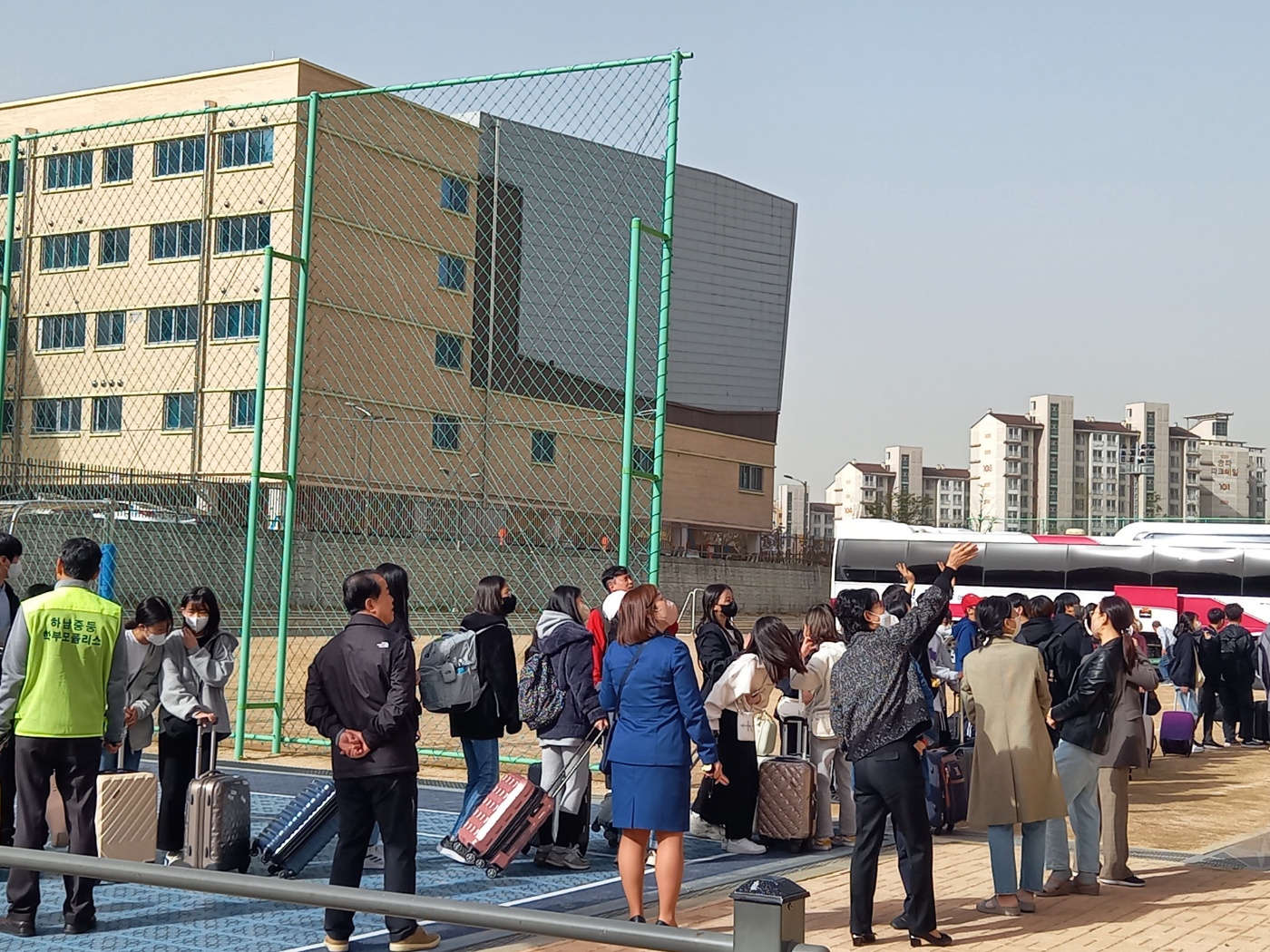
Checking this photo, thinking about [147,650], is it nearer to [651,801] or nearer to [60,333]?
[651,801]

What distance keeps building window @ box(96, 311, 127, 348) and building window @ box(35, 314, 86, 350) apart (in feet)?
1.75

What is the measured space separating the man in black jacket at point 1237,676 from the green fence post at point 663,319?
11.0 metres

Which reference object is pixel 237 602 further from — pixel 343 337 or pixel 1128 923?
pixel 1128 923

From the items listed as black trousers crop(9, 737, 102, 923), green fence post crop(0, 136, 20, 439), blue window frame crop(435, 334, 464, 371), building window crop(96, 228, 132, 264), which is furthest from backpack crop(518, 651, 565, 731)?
building window crop(96, 228, 132, 264)

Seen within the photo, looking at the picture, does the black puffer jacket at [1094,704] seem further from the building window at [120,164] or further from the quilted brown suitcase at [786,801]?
the building window at [120,164]

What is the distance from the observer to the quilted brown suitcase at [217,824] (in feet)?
25.8

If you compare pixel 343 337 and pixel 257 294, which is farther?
pixel 257 294

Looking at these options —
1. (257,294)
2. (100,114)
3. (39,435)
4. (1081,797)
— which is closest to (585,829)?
(1081,797)

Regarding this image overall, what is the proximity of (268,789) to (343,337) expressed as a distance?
70.4 feet

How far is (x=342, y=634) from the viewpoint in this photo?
6.46 metres

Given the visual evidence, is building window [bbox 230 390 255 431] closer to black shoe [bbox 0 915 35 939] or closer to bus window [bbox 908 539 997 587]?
bus window [bbox 908 539 997 587]

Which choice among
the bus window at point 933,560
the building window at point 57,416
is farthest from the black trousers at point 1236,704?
the building window at point 57,416

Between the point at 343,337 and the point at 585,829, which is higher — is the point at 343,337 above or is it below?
above

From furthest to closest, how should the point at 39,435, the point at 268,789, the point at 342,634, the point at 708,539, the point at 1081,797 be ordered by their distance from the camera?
the point at 708,539
the point at 39,435
the point at 268,789
the point at 1081,797
the point at 342,634
